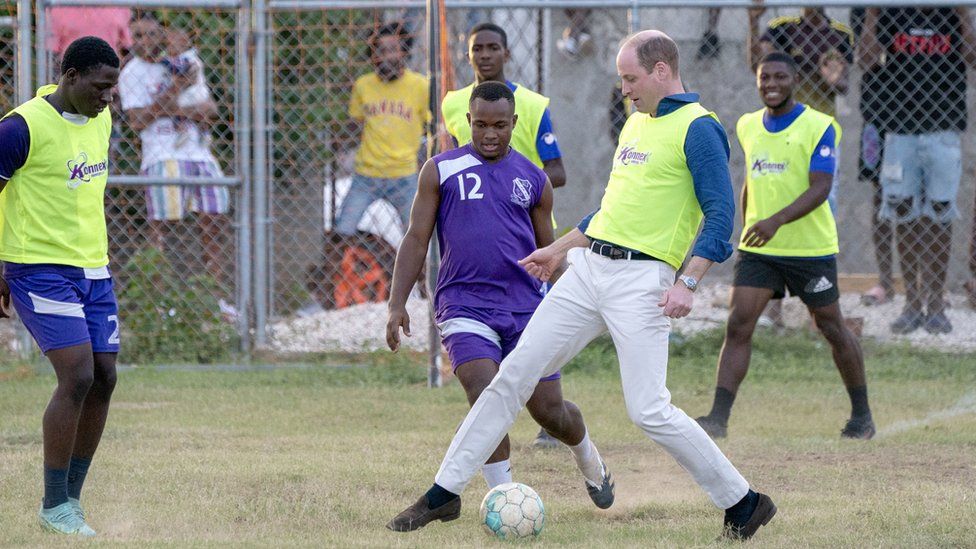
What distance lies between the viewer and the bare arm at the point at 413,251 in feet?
18.5

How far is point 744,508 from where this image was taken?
5.20 meters

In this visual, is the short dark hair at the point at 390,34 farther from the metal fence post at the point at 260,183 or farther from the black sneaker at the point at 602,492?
the black sneaker at the point at 602,492

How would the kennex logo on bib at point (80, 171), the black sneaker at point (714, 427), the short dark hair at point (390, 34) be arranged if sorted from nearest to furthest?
1. the kennex logo on bib at point (80, 171)
2. the black sneaker at point (714, 427)
3. the short dark hair at point (390, 34)

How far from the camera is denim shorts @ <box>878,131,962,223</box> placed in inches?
417

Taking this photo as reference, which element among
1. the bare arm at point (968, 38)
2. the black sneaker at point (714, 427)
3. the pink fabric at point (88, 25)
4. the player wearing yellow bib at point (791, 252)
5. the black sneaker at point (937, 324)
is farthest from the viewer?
the black sneaker at point (937, 324)

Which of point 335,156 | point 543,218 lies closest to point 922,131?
point 335,156

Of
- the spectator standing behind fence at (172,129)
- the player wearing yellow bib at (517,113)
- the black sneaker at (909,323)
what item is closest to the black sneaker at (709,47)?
the black sneaker at (909,323)

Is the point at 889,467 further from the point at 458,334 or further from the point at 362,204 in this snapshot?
the point at 362,204

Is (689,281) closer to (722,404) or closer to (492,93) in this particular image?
(492,93)

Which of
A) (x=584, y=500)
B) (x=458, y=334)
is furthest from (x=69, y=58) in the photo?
(x=584, y=500)

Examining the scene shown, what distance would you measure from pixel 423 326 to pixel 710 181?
238 inches

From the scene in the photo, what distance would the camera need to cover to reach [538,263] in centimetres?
547

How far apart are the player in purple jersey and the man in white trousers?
336 millimetres

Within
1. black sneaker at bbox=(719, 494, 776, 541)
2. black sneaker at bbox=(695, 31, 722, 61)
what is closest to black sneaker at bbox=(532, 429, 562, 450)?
black sneaker at bbox=(719, 494, 776, 541)
